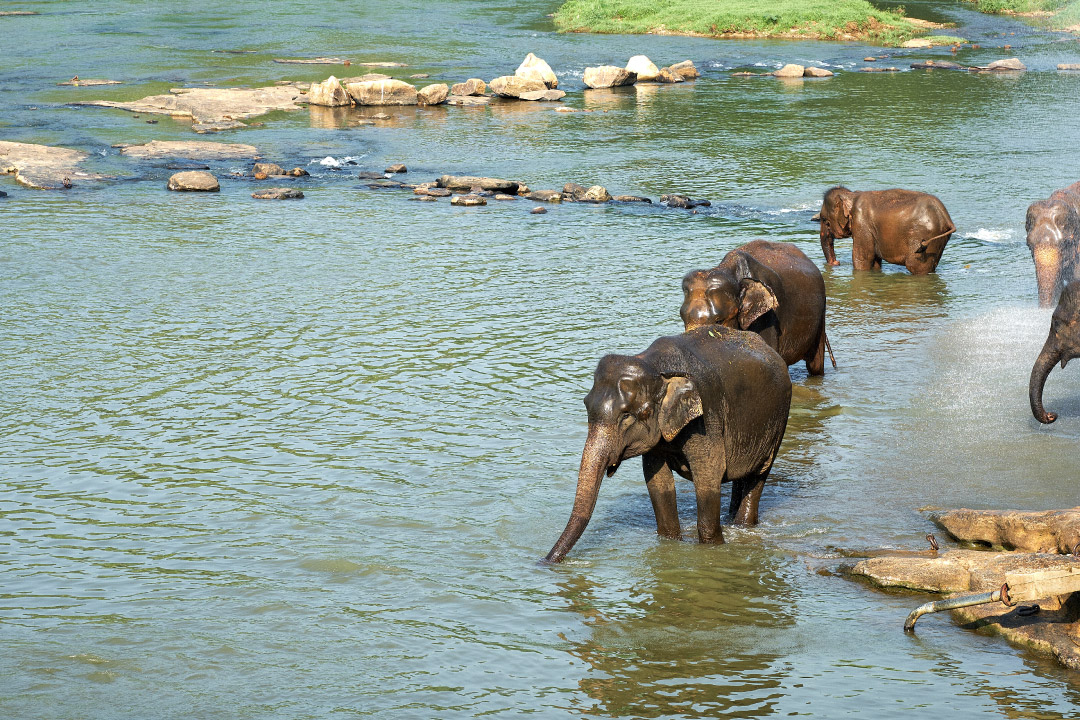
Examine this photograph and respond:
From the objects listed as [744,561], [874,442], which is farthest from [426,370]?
[744,561]

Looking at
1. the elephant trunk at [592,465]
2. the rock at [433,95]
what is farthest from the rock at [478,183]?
the elephant trunk at [592,465]

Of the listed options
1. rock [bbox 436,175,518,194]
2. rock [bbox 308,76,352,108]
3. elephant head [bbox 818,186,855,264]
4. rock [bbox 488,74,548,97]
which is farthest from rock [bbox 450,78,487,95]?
elephant head [bbox 818,186,855,264]

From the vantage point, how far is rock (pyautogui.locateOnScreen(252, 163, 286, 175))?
25.1m

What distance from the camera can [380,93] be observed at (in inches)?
1417

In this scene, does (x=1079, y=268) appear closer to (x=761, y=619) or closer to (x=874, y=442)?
(x=874, y=442)

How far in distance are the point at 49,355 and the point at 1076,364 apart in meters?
10.4

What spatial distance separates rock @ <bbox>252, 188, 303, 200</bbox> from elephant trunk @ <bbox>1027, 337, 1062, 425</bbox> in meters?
15.5

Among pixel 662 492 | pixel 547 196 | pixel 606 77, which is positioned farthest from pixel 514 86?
pixel 662 492

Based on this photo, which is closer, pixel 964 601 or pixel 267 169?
pixel 964 601

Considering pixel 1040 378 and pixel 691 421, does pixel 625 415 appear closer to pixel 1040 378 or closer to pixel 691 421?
pixel 691 421

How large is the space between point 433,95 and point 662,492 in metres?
29.5

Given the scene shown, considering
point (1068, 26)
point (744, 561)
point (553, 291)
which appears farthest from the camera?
point (1068, 26)

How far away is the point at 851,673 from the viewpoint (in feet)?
21.5

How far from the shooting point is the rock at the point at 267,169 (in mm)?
25100
